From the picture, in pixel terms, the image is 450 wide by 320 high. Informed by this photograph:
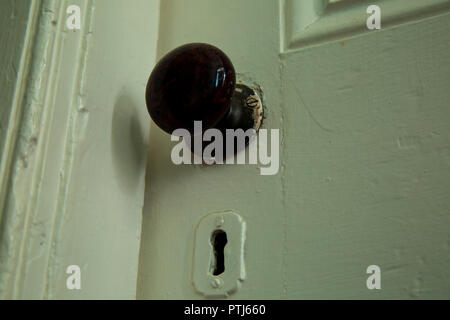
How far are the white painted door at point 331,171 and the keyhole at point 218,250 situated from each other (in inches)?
0.5

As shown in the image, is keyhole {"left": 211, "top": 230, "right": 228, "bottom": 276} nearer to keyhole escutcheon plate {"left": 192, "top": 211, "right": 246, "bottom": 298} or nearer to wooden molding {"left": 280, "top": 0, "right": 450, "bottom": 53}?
keyhole escutcheon plate {"left": 192, "top": 211, "right": 246, "bottom": 298}

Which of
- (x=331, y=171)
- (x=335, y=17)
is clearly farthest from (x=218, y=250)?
(x=335, y=17)

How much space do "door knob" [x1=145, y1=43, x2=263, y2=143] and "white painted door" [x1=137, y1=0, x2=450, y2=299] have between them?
0.25 ft

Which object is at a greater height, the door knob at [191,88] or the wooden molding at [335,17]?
the wooden molding at [335,17]

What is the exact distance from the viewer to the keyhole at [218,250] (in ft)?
1.51

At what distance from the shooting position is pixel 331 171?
1.47 ft

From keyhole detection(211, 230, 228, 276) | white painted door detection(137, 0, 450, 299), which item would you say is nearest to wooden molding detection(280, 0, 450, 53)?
white painted door detection(137, 0, 450, 299)

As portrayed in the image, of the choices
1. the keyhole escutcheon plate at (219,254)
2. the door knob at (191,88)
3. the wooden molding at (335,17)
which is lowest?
the keyhole escutcheon plate at (219,254)

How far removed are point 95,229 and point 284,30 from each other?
0.96ft

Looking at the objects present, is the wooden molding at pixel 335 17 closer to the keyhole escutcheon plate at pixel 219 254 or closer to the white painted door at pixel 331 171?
the white painted door at pixel 331 171

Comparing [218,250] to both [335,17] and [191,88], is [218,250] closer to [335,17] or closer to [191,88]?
[191,88]

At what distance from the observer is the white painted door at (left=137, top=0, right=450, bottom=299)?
41 centimetres

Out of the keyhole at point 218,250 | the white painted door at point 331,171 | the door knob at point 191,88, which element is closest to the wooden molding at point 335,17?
the white painted door at point 331,171

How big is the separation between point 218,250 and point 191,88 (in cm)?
16
